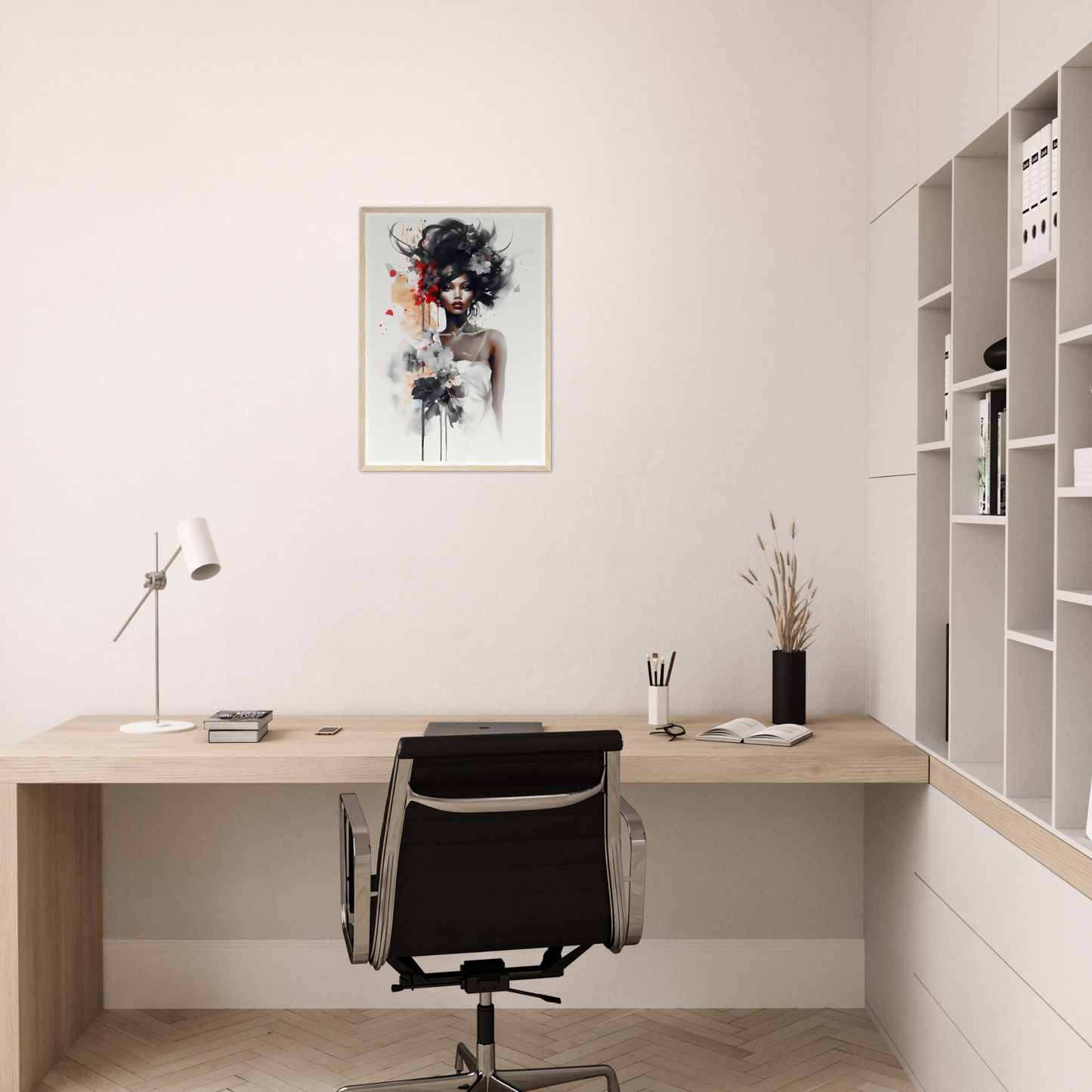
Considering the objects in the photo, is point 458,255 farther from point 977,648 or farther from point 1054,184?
point 977,648

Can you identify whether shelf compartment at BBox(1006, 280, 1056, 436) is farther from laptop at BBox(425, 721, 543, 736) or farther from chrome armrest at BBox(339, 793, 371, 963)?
chrome armrest at BBox(339, 793, 371, 963)

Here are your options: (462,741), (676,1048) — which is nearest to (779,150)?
(462,741)

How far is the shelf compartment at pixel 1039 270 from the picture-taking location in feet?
6.09

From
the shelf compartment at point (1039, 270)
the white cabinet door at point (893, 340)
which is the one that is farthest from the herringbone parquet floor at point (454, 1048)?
the shelf compartment at point (1039, 270)

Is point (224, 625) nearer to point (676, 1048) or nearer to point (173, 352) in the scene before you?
point (173, 352)

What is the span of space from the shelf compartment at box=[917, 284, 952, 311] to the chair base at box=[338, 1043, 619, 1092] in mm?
1969

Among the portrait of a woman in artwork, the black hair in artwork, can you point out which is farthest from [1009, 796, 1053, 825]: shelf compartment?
the black hair in artwork

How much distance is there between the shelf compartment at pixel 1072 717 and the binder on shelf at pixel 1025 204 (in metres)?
0.72

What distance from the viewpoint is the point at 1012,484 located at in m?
2.01

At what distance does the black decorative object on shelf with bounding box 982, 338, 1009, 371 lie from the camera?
84.3 inches

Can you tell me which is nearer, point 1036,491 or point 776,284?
point 1036,491

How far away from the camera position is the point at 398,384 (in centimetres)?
294

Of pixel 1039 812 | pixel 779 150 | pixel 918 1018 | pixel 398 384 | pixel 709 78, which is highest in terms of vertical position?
pixel 709 78

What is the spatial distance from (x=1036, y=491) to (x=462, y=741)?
1234mm
